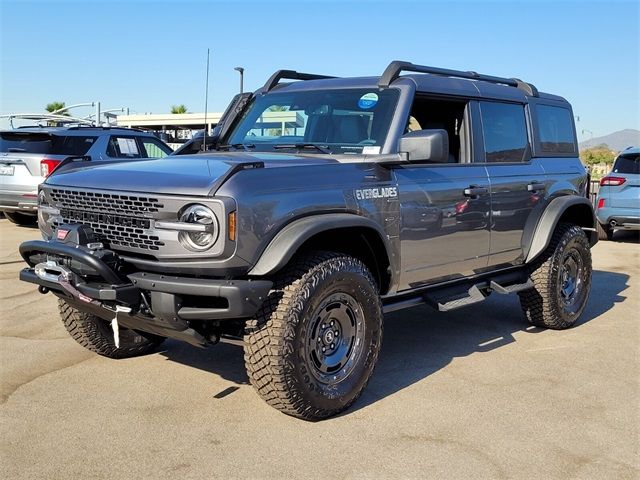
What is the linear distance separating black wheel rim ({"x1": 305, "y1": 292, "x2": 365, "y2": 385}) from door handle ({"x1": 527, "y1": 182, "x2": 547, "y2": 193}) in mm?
2413

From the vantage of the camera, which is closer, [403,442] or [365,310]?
[403,442]

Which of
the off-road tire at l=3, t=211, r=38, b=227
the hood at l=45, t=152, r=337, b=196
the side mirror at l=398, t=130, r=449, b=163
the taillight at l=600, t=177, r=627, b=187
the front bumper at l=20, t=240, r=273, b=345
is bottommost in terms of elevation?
the off-road tire at l=3, t=211, r=38, b=227

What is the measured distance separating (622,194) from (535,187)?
7.07 metres

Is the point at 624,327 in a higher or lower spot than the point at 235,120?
lower

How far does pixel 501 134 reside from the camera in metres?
5.71

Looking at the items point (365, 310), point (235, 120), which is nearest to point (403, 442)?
point (365, 310)

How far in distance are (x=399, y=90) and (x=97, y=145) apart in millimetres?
8359

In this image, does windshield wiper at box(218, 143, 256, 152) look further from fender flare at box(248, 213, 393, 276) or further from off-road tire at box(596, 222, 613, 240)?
off-road tire at box(596, 222, 613, 240)

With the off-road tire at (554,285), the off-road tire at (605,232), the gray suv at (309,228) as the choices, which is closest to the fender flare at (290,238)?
the gray suv at (309,228)

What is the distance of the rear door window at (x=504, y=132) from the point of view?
553 cm

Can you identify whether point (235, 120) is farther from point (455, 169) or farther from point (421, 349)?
point (421, 349)

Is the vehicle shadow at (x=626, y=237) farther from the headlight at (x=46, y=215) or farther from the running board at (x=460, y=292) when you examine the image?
the headlight at (x=46, y=215)

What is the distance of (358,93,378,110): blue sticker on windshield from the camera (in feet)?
15.6

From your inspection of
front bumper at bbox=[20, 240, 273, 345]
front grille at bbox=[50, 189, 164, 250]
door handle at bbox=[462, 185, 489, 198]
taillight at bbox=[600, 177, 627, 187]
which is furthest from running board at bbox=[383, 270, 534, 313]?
taillight at bbox=[600, 177, 627, 187]
